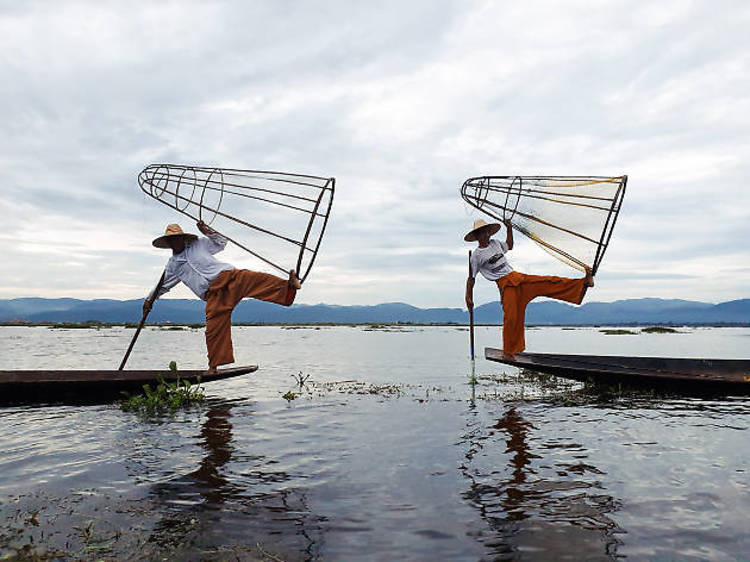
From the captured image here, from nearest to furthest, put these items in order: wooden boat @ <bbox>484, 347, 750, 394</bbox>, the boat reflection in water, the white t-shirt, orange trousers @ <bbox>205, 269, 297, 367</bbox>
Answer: the boat reflection in water → orange trousers @ <bbox>205, 269, 297, 367</bbox> → wooden boat @ <bbox>484, 347, 750, 394</bbox> → the white t-shirt

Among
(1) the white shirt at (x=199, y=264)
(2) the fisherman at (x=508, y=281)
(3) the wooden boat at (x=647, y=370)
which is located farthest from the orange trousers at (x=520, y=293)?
(1) the white shirt at (x=199, y=264)

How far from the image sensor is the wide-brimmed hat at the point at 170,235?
1100 centimetres

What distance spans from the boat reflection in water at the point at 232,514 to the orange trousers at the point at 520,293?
765 centimetres

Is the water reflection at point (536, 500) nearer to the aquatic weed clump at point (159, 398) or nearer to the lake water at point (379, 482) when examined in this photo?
the lake water at point (379, 482)

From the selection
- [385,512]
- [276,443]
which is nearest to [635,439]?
[385,512]

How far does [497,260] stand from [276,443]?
7.25 meters

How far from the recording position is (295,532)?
486 centimetres

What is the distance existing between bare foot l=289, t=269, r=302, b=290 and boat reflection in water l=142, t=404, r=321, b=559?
13.6ft

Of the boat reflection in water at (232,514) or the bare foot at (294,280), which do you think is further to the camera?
the bare foot at (294,280)

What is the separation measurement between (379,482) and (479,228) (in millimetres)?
7813

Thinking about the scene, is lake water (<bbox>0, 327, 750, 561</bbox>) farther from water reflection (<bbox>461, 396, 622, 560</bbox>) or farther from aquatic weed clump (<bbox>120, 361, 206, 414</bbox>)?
aquatic weed clump (<bbox>120, 361, 206, 414</bbox>)

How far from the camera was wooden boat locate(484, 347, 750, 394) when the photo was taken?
38.8 feet

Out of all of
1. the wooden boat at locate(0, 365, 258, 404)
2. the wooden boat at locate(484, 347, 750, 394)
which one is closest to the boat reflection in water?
the wooden boat at locate(0, 365, 258, 404)

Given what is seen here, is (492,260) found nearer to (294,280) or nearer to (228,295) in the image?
(294,280)
